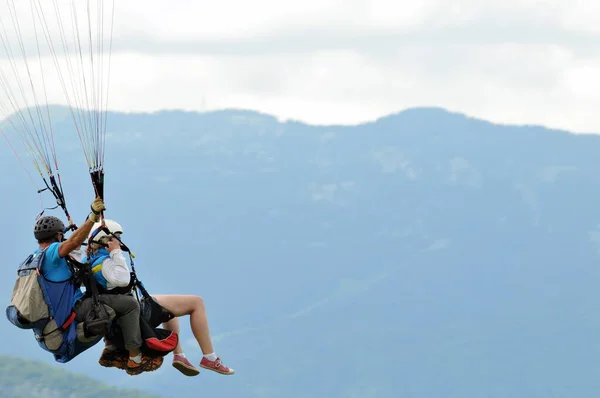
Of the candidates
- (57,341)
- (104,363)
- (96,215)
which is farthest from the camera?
(104,363)

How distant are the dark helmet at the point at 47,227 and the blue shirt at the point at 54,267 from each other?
0.57ft

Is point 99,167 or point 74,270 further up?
point 99,167

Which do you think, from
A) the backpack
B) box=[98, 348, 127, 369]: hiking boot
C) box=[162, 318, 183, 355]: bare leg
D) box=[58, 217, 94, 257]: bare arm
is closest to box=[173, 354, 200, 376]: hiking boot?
box=[162, 318, 183, 355]: bare leg

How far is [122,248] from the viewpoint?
46.9 ft

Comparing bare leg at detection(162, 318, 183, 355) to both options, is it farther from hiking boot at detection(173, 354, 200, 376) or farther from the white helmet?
the white helmet

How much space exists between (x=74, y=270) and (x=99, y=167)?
1.31 m

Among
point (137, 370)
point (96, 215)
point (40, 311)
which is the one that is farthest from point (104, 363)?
point (96, 215)

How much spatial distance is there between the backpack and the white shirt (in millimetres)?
422

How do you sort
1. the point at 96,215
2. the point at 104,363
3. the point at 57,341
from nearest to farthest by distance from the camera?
the point at 96,215
the point at 57,341
the point at 104,363

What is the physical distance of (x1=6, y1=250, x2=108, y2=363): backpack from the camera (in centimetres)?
1402

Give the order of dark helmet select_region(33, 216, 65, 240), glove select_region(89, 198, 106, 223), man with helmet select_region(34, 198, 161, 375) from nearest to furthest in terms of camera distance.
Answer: glove select_region(89, 198, 106, 223) → man with helmet select_region(34, 198, 161, 375) → dark helmet select_region(33, 216, 65, 240)

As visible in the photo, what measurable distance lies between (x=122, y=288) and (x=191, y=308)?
3.48ft

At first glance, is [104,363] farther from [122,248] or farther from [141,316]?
[122,248]

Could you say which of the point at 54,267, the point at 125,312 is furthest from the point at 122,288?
the point at 54,267
